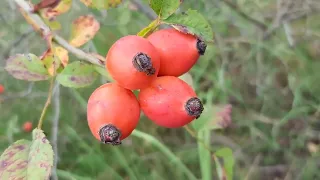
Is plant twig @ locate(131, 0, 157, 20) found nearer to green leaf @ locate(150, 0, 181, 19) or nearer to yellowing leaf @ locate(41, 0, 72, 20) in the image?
yellowing leaf @ locate(41, 0, 72, 20)

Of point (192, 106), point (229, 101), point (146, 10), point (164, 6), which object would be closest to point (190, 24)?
point (164, 6)

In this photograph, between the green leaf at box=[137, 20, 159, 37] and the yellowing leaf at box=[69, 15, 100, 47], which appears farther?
the yellowing leaf at box=[69, 15, 100, 47]

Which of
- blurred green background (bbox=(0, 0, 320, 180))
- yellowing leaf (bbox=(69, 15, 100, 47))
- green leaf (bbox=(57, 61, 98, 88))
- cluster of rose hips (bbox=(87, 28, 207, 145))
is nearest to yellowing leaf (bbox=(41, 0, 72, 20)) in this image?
yellowing leaf (bbox=(69, 15, 100, 47))

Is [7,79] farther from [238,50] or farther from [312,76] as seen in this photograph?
[312,76]

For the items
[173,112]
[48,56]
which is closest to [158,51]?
[173,112]

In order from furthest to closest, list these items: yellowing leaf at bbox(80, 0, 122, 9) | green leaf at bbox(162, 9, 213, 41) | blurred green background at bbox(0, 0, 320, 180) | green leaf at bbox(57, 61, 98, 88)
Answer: blurred green background at bbox(0, 0, 320, 180) → yellowing leaf at bbox(80, 0, 122, 9) → green leaf at bbox(57, 61, 98, 88) → green leaf at bbox(162, 9, 213, 41)

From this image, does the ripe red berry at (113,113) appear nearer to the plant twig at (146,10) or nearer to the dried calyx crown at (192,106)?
the dried calyx crown at (192,106)

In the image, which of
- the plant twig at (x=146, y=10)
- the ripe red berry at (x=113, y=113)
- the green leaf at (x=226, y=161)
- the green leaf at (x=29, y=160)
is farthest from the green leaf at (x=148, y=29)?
the plant twig at (x=146, y=10)
